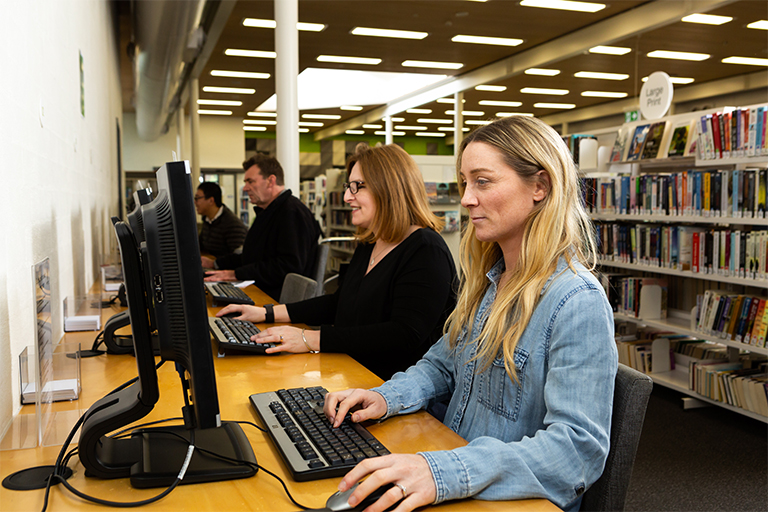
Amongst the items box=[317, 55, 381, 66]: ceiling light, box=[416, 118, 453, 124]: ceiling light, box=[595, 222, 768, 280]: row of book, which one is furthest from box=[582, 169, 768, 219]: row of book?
box=[416, 118, 453, 124]: ceiling light

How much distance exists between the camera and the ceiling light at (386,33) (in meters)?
7.80

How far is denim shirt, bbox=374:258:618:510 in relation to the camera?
93 centimetres

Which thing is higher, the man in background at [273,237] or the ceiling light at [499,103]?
the ceiling light at [499,103]

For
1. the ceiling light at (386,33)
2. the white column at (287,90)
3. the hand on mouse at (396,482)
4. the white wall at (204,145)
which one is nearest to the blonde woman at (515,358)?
the hand on mouse at (396,482)

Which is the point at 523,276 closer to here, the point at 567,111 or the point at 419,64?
the point at 419,64

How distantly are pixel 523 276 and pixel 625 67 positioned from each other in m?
9.40

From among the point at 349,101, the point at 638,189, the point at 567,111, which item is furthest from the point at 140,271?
the point at 567,111

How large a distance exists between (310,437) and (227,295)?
1.71 meters

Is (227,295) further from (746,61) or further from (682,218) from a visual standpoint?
(746,61)

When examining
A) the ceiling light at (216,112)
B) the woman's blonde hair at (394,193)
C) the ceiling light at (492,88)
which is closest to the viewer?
the woman's blonde hair at (394,193)

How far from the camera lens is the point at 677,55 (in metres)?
8.73

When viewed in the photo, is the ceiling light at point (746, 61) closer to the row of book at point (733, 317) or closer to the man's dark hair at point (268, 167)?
the row of book at point (733, 317)

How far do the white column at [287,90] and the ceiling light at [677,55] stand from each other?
578 cm

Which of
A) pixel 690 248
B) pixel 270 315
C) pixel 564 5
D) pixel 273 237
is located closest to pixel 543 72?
pixel 564 5
